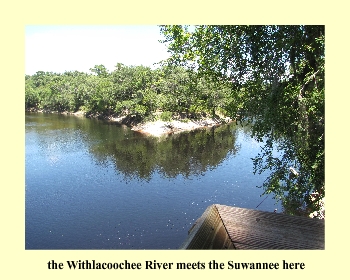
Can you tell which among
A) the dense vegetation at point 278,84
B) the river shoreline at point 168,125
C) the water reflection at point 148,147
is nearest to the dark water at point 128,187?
the water reflection at point 148,147

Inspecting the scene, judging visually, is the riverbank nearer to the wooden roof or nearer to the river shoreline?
the river shoreline

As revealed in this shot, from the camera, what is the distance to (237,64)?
13383 millimetres

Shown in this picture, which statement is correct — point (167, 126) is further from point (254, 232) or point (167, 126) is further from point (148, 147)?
point (254, 232)

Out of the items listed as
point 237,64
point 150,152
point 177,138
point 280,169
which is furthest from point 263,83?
point 177,138

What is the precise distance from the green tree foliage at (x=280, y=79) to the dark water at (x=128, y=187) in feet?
33.5

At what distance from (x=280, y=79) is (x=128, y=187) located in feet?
65.7

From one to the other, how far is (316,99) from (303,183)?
3942 millimetres

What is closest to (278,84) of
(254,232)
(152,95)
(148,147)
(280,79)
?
(280,79)

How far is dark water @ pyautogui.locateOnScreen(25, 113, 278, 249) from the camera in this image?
832 inches

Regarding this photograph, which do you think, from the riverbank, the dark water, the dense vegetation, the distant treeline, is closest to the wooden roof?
the dense vegetation

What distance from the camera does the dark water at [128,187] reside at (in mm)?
21141

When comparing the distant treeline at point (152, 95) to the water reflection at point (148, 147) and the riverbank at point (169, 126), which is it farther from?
the water reflection at point (148, 147)

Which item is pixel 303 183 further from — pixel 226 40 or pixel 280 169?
pixel 226 40

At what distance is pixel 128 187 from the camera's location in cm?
2933
